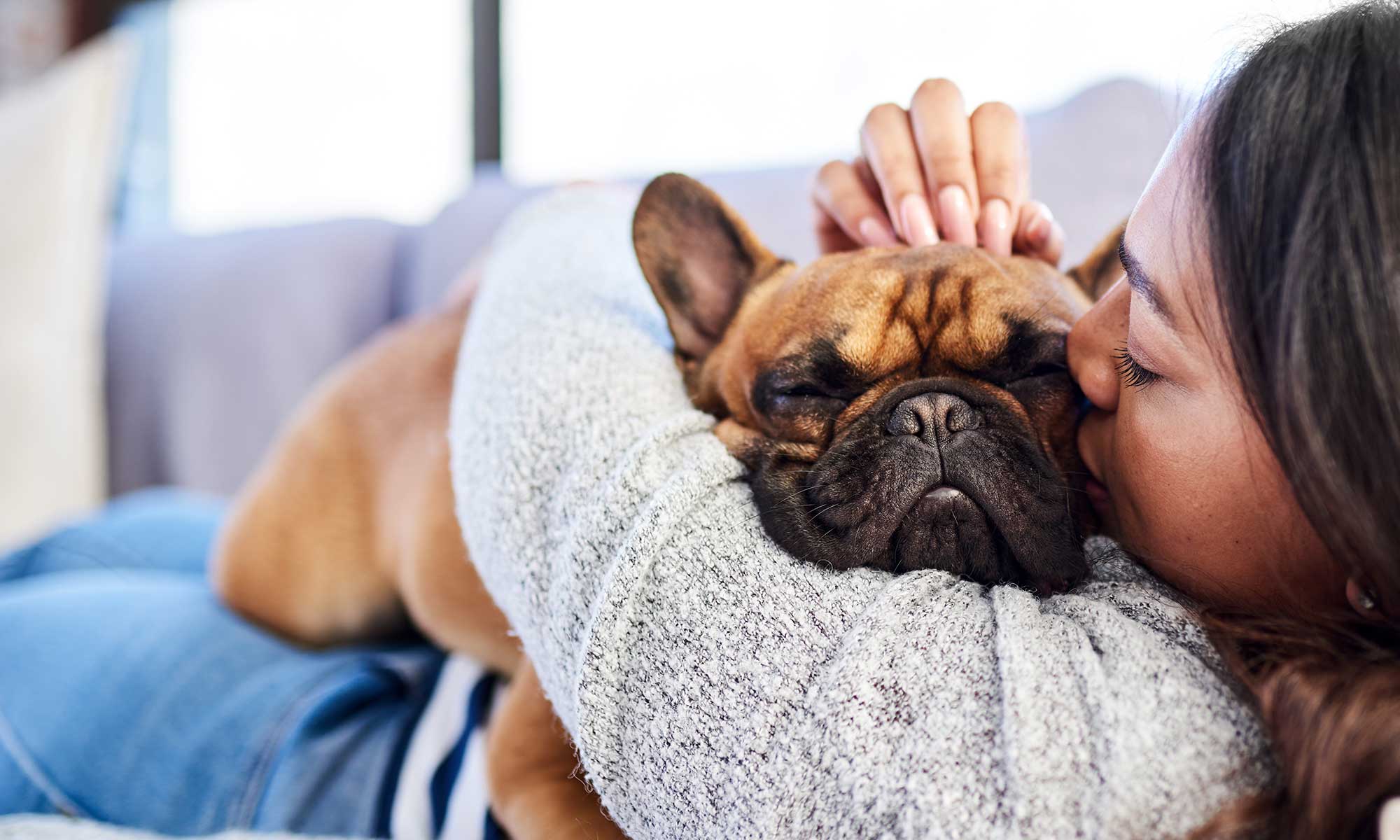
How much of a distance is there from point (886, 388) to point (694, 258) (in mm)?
300

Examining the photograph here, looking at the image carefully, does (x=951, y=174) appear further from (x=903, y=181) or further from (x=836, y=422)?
(x=836, y=422)

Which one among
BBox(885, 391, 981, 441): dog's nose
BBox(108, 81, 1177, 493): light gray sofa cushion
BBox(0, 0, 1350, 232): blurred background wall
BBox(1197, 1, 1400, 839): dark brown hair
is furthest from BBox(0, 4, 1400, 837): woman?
BBox(108, 81, 1177, 493): light gray sofa cushion

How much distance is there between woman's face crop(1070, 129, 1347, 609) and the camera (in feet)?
1.77

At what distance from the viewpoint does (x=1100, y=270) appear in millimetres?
966

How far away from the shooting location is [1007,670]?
48 centimetres

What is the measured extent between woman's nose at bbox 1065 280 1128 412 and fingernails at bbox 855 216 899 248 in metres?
0.26

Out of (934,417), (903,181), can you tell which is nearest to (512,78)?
(903,181)

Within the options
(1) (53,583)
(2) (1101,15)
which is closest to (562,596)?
(1) (53,583)

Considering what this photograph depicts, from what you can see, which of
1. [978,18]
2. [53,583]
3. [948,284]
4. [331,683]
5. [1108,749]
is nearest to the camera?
[1108,749]

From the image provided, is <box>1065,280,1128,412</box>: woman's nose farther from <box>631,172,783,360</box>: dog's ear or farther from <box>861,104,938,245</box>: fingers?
<box>631,172,783,360</box>: dog's ear

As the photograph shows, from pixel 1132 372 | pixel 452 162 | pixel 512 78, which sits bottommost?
pixel 1132 372

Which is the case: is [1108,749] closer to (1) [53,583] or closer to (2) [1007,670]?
(2) [1007,670]

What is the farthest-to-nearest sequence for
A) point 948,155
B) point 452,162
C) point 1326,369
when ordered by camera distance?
point 452,162 → point 948,155 → point 1326,369

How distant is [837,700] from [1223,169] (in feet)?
1.24
